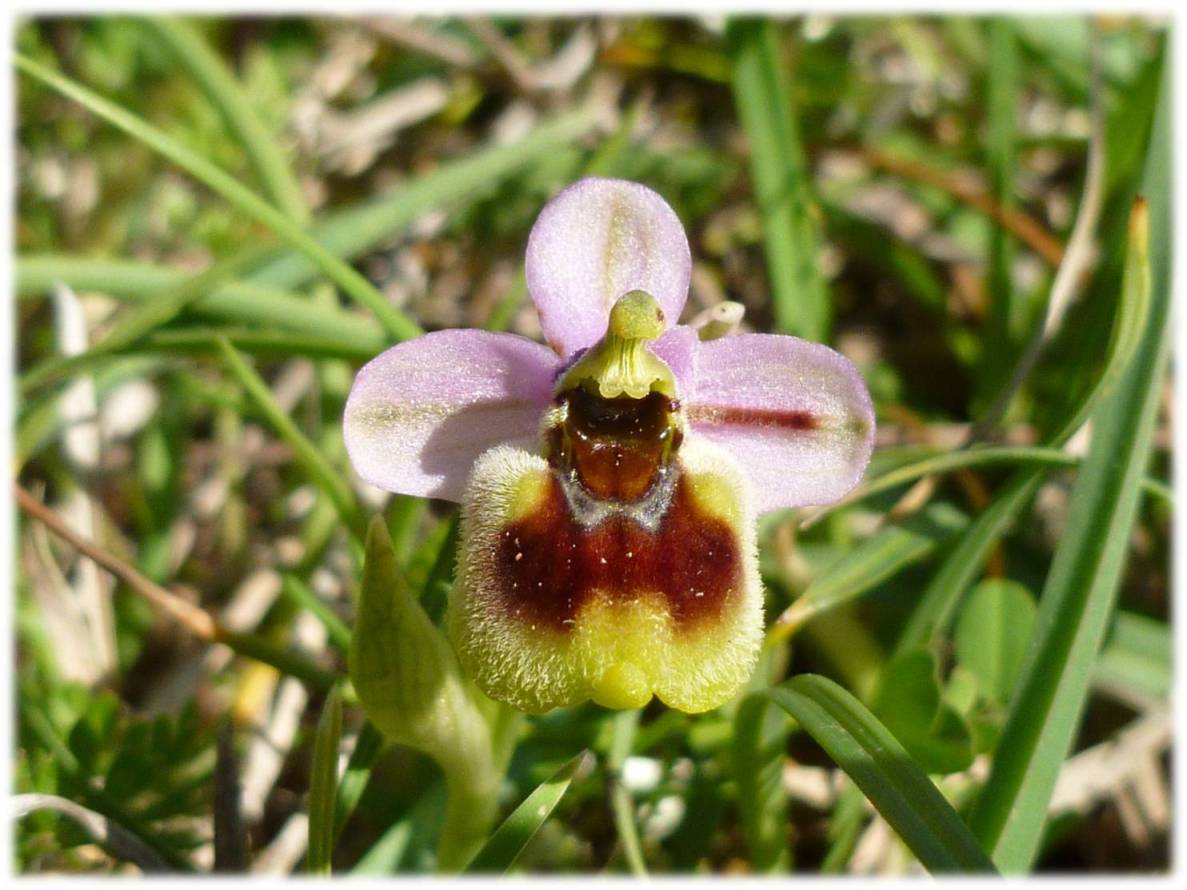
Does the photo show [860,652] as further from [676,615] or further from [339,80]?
[339,80]

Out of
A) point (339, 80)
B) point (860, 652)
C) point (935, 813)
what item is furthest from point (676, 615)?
point (339, 80)

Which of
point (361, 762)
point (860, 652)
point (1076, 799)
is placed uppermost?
point (361, 762)

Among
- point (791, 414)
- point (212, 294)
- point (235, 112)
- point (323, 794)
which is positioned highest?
point (235, 112)

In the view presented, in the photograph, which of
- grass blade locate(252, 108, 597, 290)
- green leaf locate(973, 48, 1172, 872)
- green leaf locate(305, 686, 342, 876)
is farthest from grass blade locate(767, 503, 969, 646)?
grass blade locate(252, 108, 597, 290)

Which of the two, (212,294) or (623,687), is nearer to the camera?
(623,687)

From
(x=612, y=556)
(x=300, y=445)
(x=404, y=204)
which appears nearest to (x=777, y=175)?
(x=404, y=204)

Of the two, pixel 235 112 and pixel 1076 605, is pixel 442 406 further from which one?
pixel 235 112
